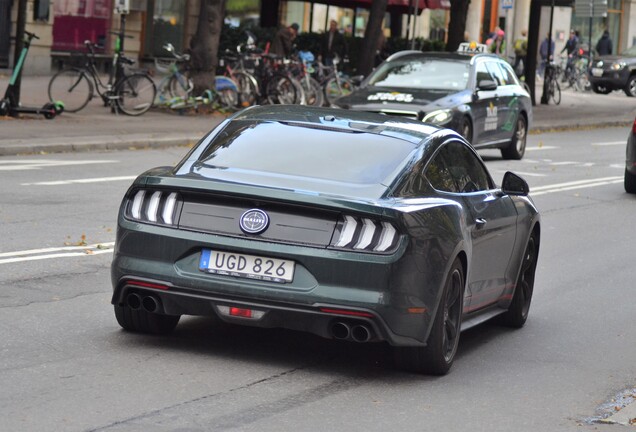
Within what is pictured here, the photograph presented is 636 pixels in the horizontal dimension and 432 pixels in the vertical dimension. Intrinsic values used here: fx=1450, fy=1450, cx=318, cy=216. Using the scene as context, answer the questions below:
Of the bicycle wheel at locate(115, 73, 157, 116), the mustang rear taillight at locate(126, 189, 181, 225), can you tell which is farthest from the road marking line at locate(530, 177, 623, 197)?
the mustang rear taillight at locate(126, 189, 181, 225)

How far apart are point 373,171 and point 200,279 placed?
1.14m

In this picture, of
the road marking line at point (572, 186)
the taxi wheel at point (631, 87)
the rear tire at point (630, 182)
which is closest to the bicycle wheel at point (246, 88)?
the road marking line at point (572, 186)

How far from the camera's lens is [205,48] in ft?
90.0

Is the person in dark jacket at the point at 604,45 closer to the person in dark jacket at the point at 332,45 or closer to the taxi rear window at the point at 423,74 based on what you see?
the person in dark jacket at the point at 332,45

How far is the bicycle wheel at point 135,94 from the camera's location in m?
25.8

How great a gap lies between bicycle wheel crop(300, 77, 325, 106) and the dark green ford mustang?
22.0 metres

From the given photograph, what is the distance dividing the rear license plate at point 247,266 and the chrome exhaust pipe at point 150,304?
0.36 meters

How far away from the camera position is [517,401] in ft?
23.8

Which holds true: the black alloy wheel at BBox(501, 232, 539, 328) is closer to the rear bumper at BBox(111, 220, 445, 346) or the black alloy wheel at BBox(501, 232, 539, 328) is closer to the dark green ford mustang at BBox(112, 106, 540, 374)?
the dark green ford mustang at BBox(112, 106, 540, 374)

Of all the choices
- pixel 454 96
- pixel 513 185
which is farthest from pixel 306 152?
pixel 454 96

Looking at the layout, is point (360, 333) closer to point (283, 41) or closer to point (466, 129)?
point (466, 129)

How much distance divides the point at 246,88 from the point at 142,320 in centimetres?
2103

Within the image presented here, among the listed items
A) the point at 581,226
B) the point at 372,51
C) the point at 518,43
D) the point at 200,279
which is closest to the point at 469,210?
the point at 200,279

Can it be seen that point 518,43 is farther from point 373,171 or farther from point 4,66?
point 373,171
